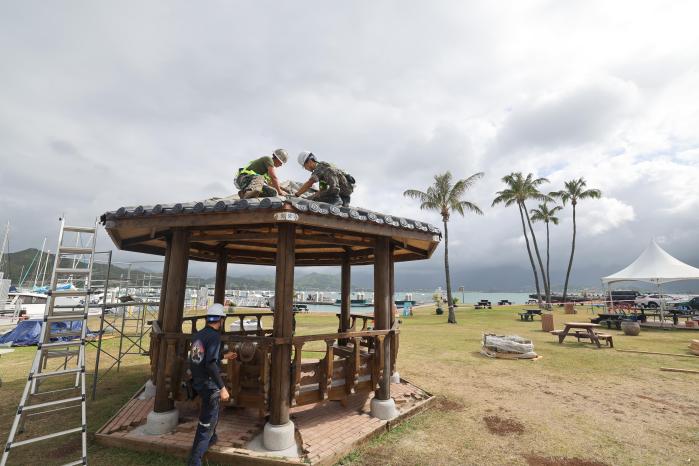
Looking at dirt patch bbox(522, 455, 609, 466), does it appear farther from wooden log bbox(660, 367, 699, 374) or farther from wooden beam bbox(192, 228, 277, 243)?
wooden log bbox(660, 367, 699, 374)

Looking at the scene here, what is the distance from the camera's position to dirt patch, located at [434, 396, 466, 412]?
23.2 feet

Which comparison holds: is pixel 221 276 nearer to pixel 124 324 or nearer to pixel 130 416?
pixel 130 416

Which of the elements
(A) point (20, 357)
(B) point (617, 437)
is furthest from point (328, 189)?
(A) point (20, 357)

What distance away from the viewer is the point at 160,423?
540 centimetres

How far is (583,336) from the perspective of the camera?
1519cm

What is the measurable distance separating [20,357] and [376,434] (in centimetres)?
1468

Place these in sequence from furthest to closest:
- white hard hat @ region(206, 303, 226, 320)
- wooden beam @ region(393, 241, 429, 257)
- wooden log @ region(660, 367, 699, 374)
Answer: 1. wooden log @ region(660, 367, 699, 374)
2. wooden beam @ region(393, 241, 429, 257)
3. white hard hat @ region(206, 303, 226, 320)

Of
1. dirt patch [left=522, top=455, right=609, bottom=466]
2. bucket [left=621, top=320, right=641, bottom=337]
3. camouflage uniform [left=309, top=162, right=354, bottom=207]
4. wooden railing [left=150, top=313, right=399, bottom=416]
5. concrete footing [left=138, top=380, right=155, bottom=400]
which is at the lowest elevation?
dirt patch [left=522, top=455, right=609, bottom=466]

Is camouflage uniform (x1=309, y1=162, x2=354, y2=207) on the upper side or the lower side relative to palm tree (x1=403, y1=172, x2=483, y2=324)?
lower

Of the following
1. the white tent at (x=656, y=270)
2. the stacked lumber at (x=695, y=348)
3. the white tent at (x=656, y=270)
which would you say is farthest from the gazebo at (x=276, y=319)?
the white tent at (x=656, y=270)

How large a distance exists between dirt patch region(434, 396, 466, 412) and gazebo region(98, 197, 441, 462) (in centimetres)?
152

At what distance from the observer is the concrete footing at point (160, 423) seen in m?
5.37

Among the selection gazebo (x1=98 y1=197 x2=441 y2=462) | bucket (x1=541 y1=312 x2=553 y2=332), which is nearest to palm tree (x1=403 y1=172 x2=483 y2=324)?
bucket (x1=541 y1=312 x2=553 y2=332)

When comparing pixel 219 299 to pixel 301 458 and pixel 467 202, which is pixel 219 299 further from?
pixel 467 202
